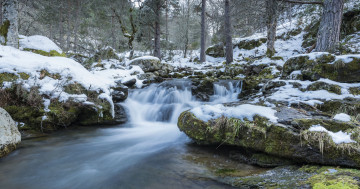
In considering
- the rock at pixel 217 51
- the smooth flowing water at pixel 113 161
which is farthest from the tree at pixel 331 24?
the rock at pixel 217 51

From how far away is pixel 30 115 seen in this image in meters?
4.41

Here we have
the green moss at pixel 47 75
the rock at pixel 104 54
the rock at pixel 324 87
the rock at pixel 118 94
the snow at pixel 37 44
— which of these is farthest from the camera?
the rock at pixel 104 54

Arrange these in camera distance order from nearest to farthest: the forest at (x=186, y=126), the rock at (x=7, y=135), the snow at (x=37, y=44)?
1. the forest at (x=186, y=126)
2. the rock at (x=7, y=135)
3. the snow at (x=37, y=44)

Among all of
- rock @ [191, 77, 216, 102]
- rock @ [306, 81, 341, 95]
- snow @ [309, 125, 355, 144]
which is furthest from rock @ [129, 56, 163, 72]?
snow @ [309, 125, 355, 144]

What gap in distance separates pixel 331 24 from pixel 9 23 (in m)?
11.7

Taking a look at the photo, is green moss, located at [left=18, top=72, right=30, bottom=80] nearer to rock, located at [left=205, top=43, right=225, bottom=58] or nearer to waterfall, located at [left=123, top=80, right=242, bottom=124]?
waterfall, located at [left=123, top=80, right=242, bottom=124]

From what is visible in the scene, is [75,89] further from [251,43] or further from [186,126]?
[251,43]

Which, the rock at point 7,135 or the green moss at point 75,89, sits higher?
the green moss at point 75,89

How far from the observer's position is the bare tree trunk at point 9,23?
6.45 meters

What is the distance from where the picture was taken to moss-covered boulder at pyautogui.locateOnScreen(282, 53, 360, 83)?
446 centimetres

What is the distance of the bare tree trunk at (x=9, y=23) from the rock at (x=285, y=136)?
25.4 feet

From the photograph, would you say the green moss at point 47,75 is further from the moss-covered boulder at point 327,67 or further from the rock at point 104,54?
the rock at point 104,54

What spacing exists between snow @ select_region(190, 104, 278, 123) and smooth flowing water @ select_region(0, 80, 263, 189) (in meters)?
0.69

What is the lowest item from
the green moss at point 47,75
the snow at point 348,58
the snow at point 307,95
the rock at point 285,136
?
the rock at point 285,136
